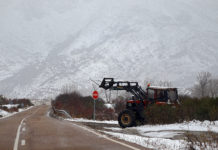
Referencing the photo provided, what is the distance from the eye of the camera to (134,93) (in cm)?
1897

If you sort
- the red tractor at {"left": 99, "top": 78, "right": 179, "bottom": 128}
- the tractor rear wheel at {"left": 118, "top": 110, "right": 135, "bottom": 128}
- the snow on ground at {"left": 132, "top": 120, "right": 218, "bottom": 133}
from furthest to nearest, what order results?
the red tractor at {"left": 99, "top": 78, "right": 179, "bottom": 128} < the tractor rear wheel at {"left": 118, "top": 110, "right": 135, "bottom": 128} < the snow on ground at {"left": 132, "top": 120, "right": 218, "bottom": 133}

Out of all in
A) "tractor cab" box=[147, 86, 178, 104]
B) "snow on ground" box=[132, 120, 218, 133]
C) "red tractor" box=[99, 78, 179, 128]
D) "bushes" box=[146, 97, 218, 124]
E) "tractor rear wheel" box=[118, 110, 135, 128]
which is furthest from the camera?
"tractor cab" box=[147, 86, 178, 104]

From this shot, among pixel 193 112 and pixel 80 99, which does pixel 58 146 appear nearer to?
pixel 193 112

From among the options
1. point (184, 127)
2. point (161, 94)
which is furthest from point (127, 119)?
point (184, 127)

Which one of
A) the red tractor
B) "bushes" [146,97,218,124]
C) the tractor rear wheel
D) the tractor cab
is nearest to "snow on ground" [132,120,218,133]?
"bushes" [146,97,218,124]

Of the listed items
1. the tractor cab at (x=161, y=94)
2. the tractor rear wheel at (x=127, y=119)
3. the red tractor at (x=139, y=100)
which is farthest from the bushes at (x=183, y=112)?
the tractor rear wheel at (x=127, y=119)

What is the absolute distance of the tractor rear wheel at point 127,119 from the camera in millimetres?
18297

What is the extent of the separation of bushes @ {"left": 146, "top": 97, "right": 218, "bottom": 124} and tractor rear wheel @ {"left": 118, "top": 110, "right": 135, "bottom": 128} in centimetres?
101

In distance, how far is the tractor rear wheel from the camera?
18.3m

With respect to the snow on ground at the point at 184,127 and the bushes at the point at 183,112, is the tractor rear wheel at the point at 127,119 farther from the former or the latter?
the bushes at the point at 183,112

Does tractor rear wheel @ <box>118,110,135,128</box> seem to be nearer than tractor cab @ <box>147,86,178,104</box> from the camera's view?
Yes

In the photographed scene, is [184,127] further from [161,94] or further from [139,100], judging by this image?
[139,100]

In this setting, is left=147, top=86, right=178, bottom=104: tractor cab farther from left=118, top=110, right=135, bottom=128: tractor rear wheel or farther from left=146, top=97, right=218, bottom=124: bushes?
left=118, top=110, right=135, bottom=128: tractor rear wheel

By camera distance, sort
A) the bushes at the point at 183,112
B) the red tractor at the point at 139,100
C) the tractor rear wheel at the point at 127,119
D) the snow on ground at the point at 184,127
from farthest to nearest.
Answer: the red tractor at the point at 139,100 < the tractor rear wheel at the point at 127,119 < the bushes at the point at 183,112 < the snow on ground at the point at 184,127
